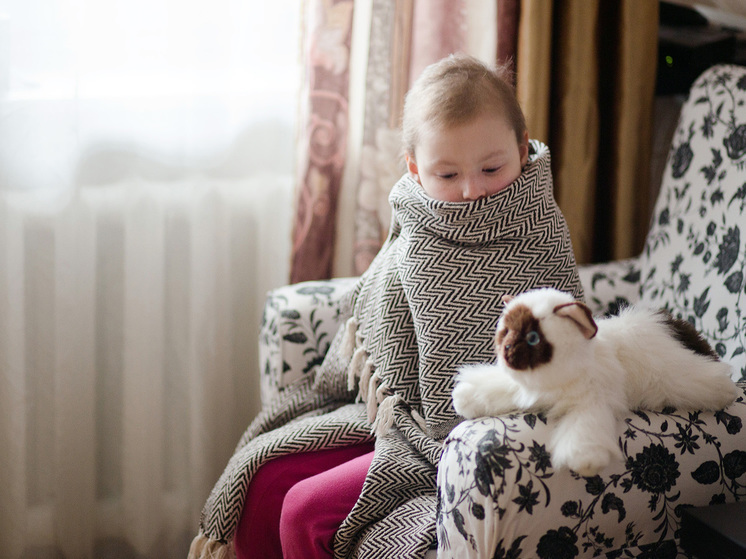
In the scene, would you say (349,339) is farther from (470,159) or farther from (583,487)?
(583,487)

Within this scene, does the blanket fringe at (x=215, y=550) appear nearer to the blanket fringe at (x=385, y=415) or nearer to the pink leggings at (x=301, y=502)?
the pink leggings at (x=301, y=502)

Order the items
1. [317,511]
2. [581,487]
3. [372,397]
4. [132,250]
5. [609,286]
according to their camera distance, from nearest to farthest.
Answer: [581,487], [317,511], [372,397], [609,286], [132,250]

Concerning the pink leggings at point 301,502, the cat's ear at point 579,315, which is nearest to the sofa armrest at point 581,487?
the cat's ear at point 579,315

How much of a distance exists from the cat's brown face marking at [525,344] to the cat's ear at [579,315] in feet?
0.10

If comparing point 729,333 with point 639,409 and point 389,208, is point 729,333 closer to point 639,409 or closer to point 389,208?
point 639,409

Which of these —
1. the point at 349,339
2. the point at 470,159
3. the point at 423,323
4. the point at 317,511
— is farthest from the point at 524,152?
the point at 317,511

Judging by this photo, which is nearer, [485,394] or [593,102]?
[485,394]

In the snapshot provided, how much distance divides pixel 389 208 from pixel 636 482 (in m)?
0.91

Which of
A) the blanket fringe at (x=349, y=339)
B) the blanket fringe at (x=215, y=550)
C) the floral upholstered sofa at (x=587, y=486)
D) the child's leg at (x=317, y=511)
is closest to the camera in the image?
the floral upholstered sofa at (x=587, y=486)

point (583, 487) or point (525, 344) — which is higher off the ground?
point (525, 344)

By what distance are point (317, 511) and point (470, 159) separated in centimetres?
55

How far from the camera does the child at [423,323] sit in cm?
100

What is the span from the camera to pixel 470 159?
1041 millimetres

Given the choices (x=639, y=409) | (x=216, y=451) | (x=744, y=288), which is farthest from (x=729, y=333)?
(x=216, y=451)
